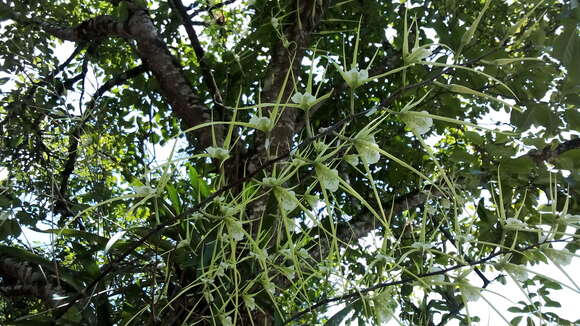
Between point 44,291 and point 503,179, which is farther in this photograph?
point 503,179

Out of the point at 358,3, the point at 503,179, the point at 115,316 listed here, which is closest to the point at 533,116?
the point at 503,179

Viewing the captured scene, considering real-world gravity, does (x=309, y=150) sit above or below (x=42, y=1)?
below

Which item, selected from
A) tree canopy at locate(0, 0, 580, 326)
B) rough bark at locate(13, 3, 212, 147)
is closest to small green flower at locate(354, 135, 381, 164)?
tree canopy at locate(0, 0, 580, 326)

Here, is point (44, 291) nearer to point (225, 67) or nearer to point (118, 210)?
point (225, 67)

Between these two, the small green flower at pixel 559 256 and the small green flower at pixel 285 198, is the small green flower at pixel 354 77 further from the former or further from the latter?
the small green flower at pixel 559 256

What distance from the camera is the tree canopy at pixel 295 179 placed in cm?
61

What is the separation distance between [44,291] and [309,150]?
2.51 ft

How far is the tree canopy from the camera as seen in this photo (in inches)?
24.2

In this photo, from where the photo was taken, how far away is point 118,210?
7.75 ft

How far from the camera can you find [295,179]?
1561mm

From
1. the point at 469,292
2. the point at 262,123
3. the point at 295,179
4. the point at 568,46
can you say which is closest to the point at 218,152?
the point at 262,123

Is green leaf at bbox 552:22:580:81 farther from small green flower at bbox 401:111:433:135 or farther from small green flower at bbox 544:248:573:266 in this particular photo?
small green flower at bbox 401:111:433:135

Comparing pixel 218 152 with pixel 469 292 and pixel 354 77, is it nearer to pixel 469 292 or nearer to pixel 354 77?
pixel 354 77

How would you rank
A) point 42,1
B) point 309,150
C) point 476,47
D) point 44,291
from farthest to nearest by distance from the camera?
point 42,1 → point 476,47 → point 44,291 → point 309,150
